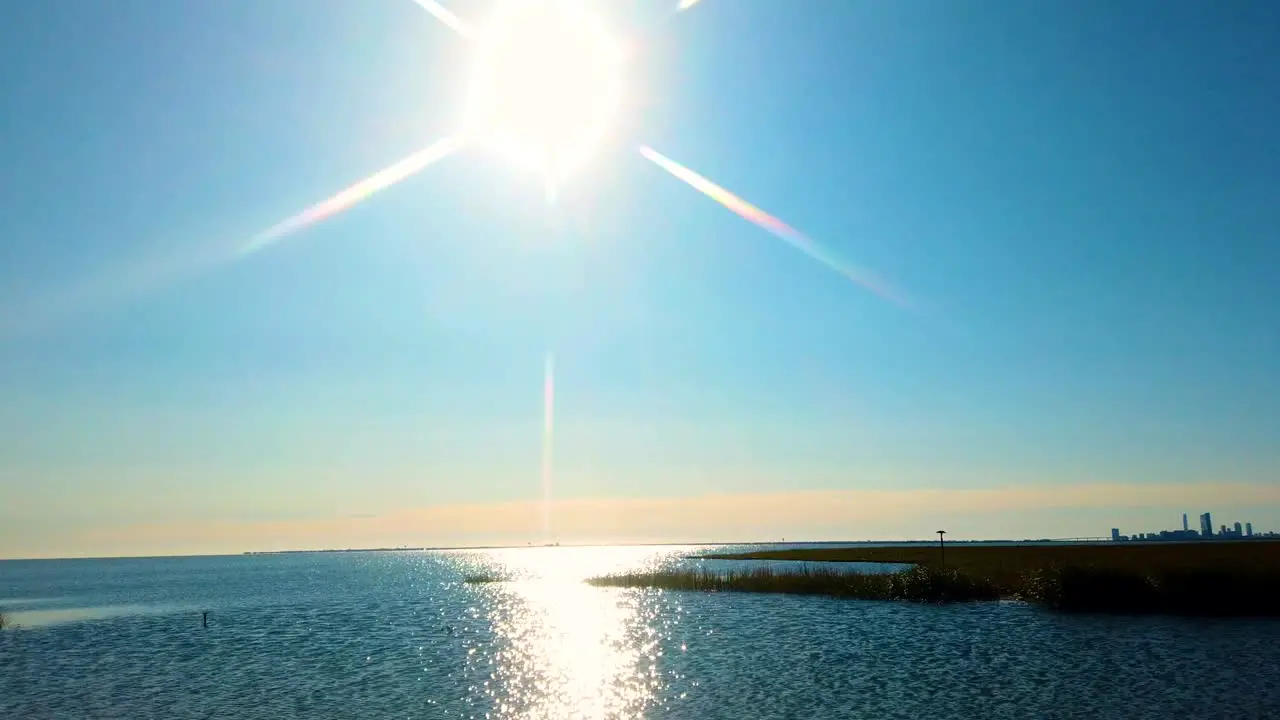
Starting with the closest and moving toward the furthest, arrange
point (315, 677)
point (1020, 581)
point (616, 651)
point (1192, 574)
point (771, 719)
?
point (771, 719) < point (315, 677) < point (616, 651) < point (1192, 574) < point (1020, 581)

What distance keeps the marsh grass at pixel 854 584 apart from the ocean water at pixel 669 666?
3.93 meters

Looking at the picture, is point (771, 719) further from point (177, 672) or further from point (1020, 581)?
point (1020, 581)

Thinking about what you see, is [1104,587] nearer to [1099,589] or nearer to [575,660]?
[1099,589]

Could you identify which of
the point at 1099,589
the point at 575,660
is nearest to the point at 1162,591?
the point at 1099,589

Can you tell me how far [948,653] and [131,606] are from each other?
98.2 meters

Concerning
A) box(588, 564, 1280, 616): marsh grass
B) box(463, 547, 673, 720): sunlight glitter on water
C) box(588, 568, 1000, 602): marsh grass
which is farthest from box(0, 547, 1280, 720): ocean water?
box(588, 568, 1000, 602): marsh grass

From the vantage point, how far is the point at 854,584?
7656cm

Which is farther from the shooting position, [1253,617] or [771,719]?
[1253,617]

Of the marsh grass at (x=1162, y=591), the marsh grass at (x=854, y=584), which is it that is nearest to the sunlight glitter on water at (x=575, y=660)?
the marsh grass at (x=854, y=584)

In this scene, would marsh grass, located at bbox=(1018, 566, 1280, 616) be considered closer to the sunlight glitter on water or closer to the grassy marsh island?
the grassy marsh island

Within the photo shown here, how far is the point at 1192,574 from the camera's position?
55875 millimetres

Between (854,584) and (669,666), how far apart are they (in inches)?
1569

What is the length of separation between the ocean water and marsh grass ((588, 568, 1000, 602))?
12.9 ft

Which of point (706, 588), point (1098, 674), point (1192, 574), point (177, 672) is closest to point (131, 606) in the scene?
point (177, 672)
